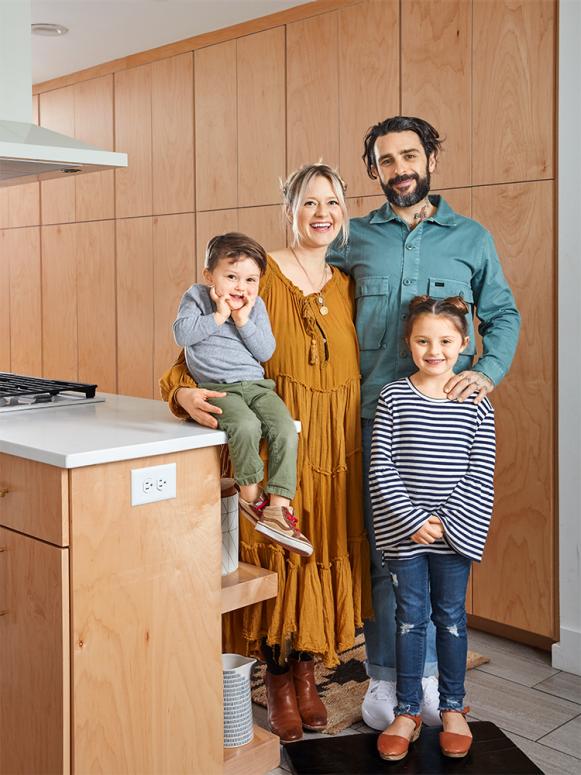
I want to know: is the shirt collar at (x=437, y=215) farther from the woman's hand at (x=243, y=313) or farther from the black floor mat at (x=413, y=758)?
the black floor mat at (x=413, y=758)

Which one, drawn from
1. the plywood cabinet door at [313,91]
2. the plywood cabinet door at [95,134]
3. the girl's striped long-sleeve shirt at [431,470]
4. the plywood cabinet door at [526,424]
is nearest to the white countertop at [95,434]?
the girl's striped long-sleeve shirt at [431,470]

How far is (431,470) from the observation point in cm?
237

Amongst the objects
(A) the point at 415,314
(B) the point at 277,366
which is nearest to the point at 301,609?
(B) the point at 277,366

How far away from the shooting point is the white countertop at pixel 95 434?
1.91m

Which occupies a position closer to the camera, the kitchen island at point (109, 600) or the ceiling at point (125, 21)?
the kitchen island at point (109, 600)

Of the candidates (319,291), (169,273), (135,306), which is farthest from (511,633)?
(135,306)

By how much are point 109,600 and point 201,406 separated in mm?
498

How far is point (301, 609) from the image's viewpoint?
2.45 m

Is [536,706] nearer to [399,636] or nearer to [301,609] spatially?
[399,636]

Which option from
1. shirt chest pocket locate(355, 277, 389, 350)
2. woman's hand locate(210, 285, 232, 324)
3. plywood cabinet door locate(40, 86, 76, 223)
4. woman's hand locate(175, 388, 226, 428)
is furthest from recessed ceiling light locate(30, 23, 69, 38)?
woman's hand locate(175, 388, 226, 428)

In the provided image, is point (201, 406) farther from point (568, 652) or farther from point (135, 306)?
point (135, 306)

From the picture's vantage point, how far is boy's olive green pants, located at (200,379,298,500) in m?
2.14

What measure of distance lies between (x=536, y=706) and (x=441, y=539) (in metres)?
0.79

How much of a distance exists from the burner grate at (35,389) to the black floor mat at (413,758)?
117 centimetres
